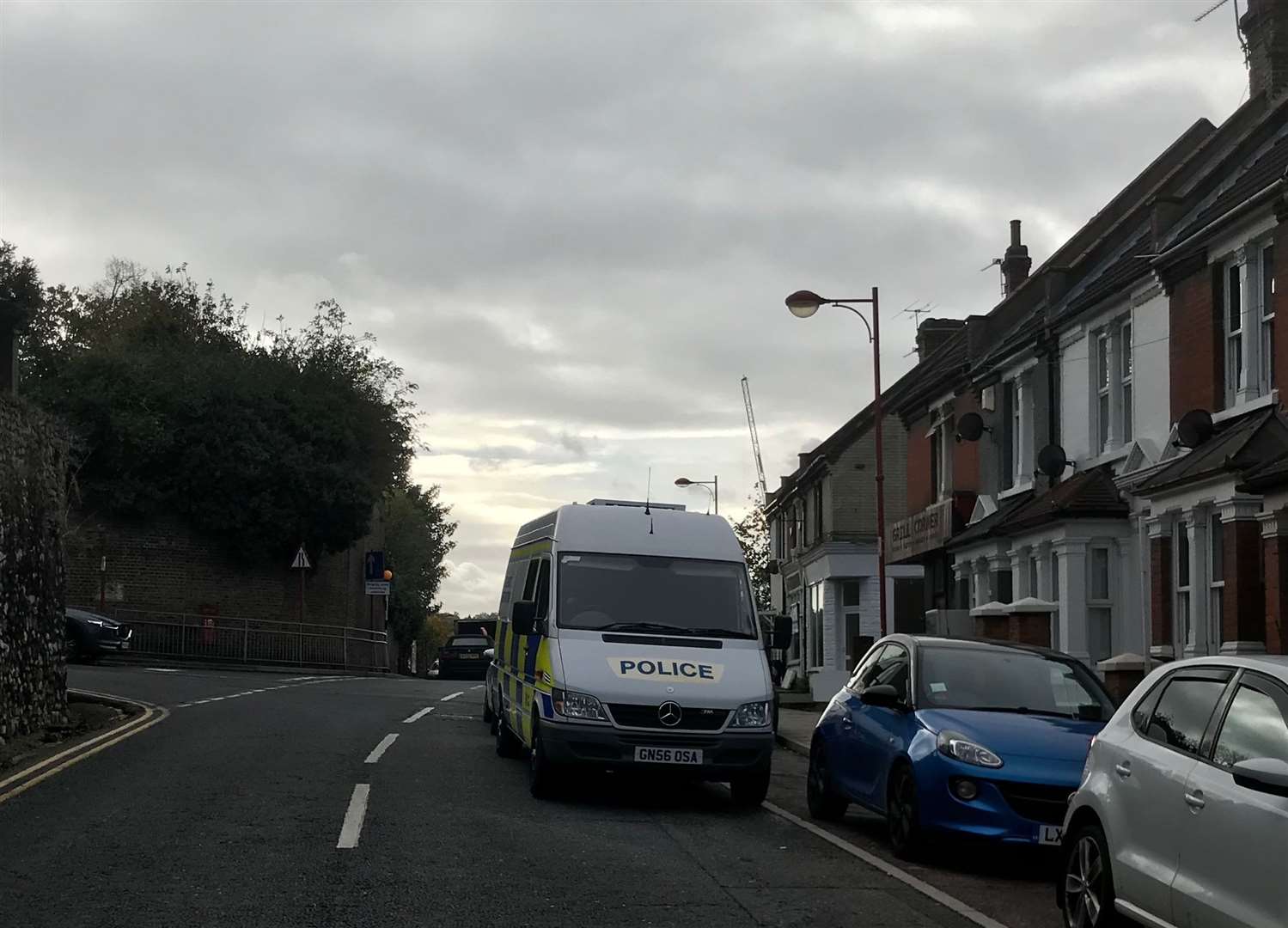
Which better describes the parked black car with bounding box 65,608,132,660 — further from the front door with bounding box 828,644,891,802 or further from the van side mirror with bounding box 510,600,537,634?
the front door with bounding box 828,644,891,802

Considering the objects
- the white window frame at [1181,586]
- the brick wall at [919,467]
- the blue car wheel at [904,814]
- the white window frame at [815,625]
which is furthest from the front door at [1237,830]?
the white window frame at [815,625]

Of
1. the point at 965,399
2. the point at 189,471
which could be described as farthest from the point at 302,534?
the point at 965,399

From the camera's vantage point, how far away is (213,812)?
11.6m

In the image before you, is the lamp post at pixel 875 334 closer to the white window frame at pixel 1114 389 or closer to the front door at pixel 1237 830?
the white window frame at pixel 1114 389

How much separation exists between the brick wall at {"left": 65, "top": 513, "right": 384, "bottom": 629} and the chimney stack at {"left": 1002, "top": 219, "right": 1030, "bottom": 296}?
22.2 metres

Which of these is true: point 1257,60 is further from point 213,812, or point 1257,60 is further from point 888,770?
point 213,812

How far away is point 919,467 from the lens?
120 ft

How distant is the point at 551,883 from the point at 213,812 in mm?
3614

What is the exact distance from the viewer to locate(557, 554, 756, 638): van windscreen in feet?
46.7

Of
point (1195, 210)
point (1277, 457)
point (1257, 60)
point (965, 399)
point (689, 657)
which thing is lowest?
point (689, 657)

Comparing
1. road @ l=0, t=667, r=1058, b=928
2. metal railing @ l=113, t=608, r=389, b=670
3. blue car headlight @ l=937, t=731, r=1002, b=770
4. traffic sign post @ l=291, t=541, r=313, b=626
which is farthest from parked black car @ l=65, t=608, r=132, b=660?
blue car headlight @ l=937, t=731, r=1002, b=770

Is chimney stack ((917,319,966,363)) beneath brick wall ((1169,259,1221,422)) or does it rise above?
above

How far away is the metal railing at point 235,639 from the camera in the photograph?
41.9 meters

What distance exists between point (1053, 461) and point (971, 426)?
3.62m
